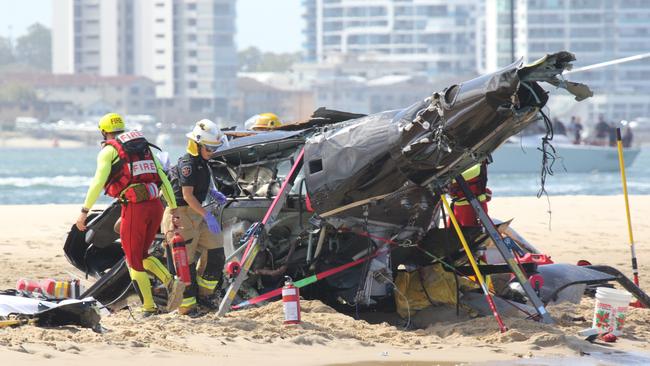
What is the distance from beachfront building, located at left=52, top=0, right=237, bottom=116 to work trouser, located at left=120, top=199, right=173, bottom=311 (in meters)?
140

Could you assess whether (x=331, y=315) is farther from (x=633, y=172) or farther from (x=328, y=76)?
(x=328, y=76)

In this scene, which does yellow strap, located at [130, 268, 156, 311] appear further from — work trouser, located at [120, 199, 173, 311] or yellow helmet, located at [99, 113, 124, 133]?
yellow helmet, located at [99, 113, 124, 133]

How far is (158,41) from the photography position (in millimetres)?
155375

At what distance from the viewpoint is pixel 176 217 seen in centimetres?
1214

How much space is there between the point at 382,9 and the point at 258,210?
574 ft

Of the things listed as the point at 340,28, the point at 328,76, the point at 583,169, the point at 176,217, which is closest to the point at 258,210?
the point at 176,217

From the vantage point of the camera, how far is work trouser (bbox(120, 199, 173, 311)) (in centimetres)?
1177

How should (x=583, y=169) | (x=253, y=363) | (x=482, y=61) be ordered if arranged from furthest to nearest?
(x=482, y=61) < (x=583, y=169) < (x=253, y=363)

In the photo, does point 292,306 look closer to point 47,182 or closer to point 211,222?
point 211,222

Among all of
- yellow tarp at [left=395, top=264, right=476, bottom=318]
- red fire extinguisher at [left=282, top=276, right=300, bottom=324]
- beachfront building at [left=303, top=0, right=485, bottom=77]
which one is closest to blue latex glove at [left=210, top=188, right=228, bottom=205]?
red fire extinguisher at [left=282, top=276, right=300, bottom=324]

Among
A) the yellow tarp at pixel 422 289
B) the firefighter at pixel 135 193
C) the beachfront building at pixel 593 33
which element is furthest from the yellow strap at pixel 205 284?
the beachfront building at pixel 593 33

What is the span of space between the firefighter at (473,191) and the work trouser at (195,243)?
2049mm

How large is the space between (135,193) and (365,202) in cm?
186

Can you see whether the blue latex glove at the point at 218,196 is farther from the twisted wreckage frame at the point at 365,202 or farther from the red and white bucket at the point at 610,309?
the red and white bucket at the point at 610,309
